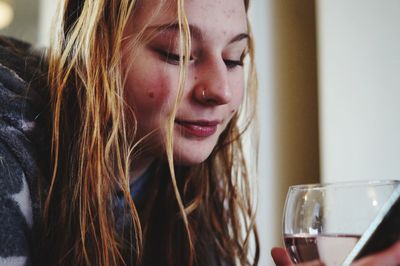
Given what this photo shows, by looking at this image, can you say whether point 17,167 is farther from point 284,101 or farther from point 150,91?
point 284,101

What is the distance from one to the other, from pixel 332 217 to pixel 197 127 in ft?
1.00

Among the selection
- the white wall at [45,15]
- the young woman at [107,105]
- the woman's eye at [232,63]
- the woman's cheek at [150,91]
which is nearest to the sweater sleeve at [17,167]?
the young woman at [107,105]

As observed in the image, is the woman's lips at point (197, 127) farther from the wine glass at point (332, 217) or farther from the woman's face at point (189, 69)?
the wine glass at point (332, 217)

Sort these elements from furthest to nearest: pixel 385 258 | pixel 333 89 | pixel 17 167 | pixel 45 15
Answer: pixel 45 15 < pixel 333 89 < pixel 17 167 < pixel 385 258

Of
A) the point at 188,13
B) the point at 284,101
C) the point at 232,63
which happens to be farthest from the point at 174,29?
the point at 284,101

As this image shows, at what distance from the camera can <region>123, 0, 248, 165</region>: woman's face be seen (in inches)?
25.4

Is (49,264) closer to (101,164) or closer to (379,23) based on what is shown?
(101,164)

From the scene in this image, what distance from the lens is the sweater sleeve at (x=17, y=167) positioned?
0.51 m

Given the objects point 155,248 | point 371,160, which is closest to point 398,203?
point 371,160

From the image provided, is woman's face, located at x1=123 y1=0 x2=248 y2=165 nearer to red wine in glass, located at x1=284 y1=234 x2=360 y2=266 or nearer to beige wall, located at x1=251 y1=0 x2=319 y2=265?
beige wall, located at x1=251 y1=0 x2=319 y2=265

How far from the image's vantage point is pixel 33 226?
1.84 ft

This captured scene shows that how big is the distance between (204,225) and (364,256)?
1.91ft

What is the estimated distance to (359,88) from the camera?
29.3 inches

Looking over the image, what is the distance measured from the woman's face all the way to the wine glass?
258 millimetres
